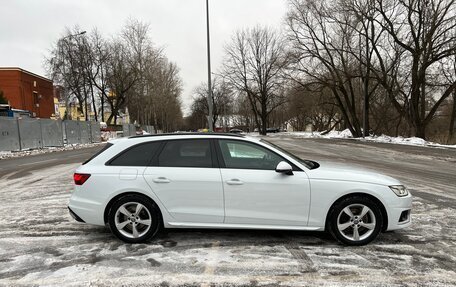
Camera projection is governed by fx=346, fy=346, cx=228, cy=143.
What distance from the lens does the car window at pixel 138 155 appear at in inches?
186

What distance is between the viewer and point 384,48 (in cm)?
3378

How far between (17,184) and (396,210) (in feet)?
32.1

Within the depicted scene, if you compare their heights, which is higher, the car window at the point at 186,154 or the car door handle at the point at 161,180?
the car window at the point at 186,154

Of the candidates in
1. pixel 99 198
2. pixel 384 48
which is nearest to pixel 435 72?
pixel 384 48

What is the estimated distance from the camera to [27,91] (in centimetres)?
4747

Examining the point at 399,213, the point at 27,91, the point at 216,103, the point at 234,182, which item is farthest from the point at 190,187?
the point at 216,103

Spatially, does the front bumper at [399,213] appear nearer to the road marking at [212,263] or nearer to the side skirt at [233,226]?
the side skirt at [233,226]

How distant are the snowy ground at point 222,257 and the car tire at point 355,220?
5.4 inches

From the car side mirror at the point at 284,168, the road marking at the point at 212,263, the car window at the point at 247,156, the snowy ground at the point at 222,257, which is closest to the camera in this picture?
the snowy ground at the point at 222,257

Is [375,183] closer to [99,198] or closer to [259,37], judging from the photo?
[99,198]

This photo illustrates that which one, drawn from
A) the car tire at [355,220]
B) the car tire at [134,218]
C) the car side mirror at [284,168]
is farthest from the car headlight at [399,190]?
the car tire at [134,218]

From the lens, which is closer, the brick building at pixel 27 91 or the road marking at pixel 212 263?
the road marking at pixel 212 263

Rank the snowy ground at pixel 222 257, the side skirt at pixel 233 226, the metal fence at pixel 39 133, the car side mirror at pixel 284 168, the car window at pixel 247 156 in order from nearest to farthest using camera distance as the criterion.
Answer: the snowy ground at pixel 222 257, the car side mirror at pixel 284 168, the side skirt at pixel 233 226, the car window at pixel 247 156, the metal fence at pixel 39 133

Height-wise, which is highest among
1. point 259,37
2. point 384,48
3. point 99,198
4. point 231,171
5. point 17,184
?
point 259,37
